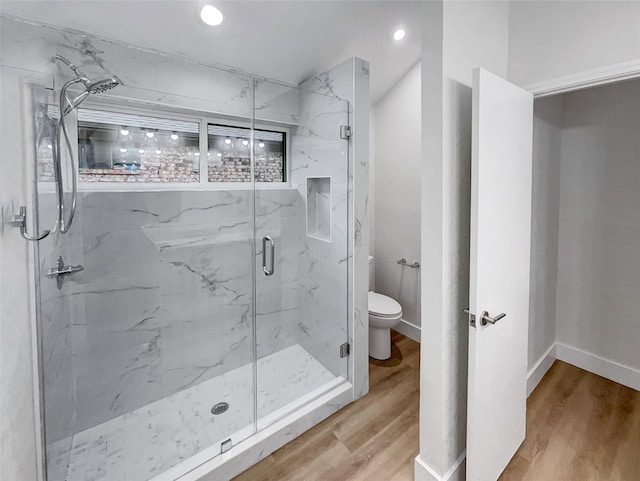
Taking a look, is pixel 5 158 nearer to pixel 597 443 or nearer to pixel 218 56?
pixel 218 56

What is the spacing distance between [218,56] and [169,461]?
248 cm

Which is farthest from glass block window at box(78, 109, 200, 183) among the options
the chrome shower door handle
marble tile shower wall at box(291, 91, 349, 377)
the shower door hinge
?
the shower door hinge

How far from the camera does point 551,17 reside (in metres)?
1.62

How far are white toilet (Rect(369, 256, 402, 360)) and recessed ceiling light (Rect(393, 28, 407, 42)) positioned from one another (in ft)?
6.95

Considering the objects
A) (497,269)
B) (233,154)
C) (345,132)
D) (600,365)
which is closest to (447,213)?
(497,269)

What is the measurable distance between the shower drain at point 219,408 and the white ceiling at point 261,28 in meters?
2.35

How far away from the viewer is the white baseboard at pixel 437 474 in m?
1.57

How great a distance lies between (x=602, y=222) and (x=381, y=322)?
1852mm

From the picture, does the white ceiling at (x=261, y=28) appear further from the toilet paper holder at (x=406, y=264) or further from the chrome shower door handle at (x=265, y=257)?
the toilet paper holder at (x=406, y=264)

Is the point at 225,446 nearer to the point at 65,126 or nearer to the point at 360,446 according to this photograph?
the point at 360,446

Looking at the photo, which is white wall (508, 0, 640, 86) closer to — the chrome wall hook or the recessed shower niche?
the recessed shower niche

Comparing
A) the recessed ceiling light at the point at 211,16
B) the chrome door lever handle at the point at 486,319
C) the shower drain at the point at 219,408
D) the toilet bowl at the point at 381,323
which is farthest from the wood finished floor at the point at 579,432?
the recessed ceiling light at the point at 211,16

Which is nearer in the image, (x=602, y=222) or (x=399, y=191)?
(x=602, y=222)

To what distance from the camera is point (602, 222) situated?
2461mm
